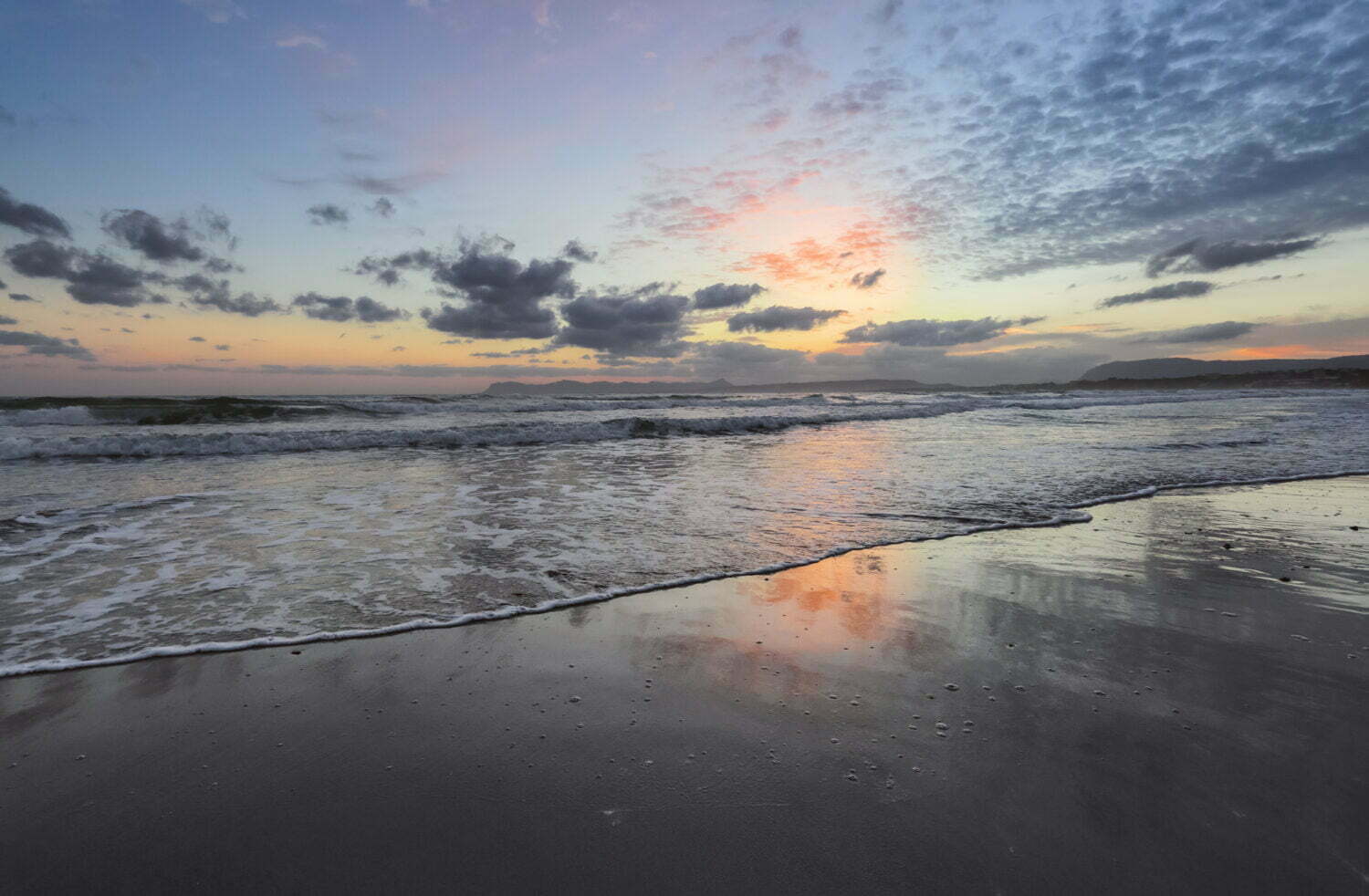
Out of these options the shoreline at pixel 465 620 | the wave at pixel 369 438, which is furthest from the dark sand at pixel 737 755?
the wave at pixel 369 438

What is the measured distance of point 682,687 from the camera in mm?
3301

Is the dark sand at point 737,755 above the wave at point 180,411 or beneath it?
beneath

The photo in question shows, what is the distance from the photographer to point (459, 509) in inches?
329

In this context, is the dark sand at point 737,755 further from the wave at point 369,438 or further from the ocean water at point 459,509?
the wave at point 369,438

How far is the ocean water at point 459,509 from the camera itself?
4633 millimetres

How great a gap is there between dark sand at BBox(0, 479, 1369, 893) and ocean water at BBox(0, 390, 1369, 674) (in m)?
0.80

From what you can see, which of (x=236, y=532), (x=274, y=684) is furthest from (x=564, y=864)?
(x=236, y=532)

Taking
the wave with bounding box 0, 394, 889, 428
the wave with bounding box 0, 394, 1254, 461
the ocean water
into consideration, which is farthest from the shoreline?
the wave with bounding box 0, 394, 889, 428

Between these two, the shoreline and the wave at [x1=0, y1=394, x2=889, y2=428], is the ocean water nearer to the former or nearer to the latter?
the shoreline

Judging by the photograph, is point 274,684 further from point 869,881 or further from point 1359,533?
point 1359,533

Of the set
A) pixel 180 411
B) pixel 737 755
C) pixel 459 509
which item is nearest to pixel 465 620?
pixel 737 755

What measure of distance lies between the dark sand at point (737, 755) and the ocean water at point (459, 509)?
0.80 metres

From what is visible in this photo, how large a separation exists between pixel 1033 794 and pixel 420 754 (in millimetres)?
2534

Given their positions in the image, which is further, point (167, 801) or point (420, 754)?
point (420, 754)
